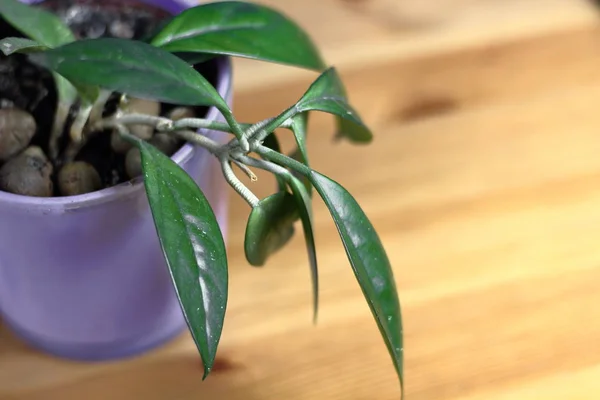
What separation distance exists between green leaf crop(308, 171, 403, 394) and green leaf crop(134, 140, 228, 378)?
0.22 ft

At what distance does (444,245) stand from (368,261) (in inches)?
9.6

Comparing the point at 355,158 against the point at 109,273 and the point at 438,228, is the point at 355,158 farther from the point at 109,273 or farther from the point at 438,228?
the point at 109,273

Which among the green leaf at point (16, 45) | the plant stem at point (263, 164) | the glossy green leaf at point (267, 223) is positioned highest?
the green leaf at point (16, 45)

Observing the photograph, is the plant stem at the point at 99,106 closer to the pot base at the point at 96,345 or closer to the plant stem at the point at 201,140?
the plant stem at the point at 201,140

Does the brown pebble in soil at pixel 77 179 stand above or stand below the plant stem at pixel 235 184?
below

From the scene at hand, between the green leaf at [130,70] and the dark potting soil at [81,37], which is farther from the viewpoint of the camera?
the dark potting soil at [81,37]

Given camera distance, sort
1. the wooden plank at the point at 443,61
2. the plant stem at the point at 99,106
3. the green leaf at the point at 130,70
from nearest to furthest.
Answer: the green leaf at the point at 130,70 → the plant stem at the point at 99,106 → the wooden plank at the point at 443,61

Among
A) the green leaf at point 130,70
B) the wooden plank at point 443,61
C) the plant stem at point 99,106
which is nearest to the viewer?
the green leaf at point 130,70

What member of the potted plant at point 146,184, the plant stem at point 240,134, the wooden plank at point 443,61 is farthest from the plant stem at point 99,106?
the wooden plank at point 443,61

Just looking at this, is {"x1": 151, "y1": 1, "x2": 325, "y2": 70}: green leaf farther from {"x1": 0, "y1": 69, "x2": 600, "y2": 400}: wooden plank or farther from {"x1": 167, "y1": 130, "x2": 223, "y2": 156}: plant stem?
{"x1": 0, "y1": 69, "x2": 600, "y2": 400}: wooden plank

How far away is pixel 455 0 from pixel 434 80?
0.13 metres

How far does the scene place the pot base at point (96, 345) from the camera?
1.71 ft

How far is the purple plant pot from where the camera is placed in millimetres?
404

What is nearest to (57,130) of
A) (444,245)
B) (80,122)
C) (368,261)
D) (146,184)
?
(80,122)
